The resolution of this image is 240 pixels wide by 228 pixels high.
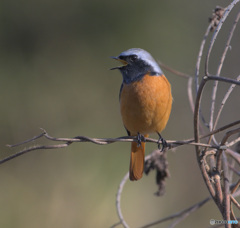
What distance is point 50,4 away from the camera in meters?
5.76

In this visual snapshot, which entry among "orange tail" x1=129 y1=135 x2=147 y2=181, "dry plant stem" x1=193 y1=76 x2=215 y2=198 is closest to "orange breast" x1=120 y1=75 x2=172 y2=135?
"orange tail" x1=129 y1=135 x2=147 y2=181

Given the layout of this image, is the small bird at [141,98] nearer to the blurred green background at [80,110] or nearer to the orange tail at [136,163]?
the orange tail at [136,163]

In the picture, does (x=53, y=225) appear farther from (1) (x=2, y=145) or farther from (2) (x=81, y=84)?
(2) (x=81, y=84)

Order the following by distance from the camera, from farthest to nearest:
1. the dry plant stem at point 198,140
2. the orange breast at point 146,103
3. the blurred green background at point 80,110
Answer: the blurred green background at point 80,110 < the orange breast at point 146,103 < the dry plant stem at point 198,140

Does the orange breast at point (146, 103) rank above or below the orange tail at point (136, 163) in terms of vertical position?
above

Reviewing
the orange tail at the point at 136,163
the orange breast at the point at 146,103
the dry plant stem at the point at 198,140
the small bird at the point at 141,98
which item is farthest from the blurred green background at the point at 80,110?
the dry plant stem at the point at 198,140

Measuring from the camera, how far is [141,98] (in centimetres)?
306

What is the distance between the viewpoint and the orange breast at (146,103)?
10.00ft

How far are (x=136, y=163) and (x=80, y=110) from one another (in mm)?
2325

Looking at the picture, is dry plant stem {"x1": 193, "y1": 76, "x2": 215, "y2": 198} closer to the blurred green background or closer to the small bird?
the small bird

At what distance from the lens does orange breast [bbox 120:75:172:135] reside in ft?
10.00

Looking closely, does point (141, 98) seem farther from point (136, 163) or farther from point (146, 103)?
point (136, 163)

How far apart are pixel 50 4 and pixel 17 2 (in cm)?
48

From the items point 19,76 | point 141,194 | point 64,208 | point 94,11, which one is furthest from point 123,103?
point 94,11
